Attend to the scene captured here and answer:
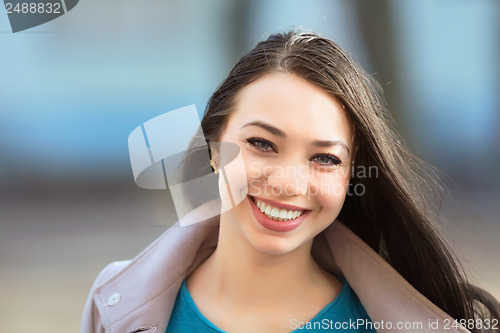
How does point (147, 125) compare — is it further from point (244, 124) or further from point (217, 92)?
point (244, 124)

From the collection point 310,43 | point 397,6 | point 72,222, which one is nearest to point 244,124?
point 310,43

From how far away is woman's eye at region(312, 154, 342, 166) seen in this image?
1.72 meters

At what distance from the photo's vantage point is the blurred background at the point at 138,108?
13.9 ft

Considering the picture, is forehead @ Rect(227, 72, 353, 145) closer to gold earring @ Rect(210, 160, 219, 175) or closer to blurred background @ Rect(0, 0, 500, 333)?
gold earring @ Rect(210, 160, 219, 175)

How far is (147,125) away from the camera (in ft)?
7.27

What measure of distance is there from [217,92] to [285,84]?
32cm

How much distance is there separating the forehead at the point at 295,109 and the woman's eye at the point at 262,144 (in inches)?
2.3

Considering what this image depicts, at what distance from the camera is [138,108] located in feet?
15.4
